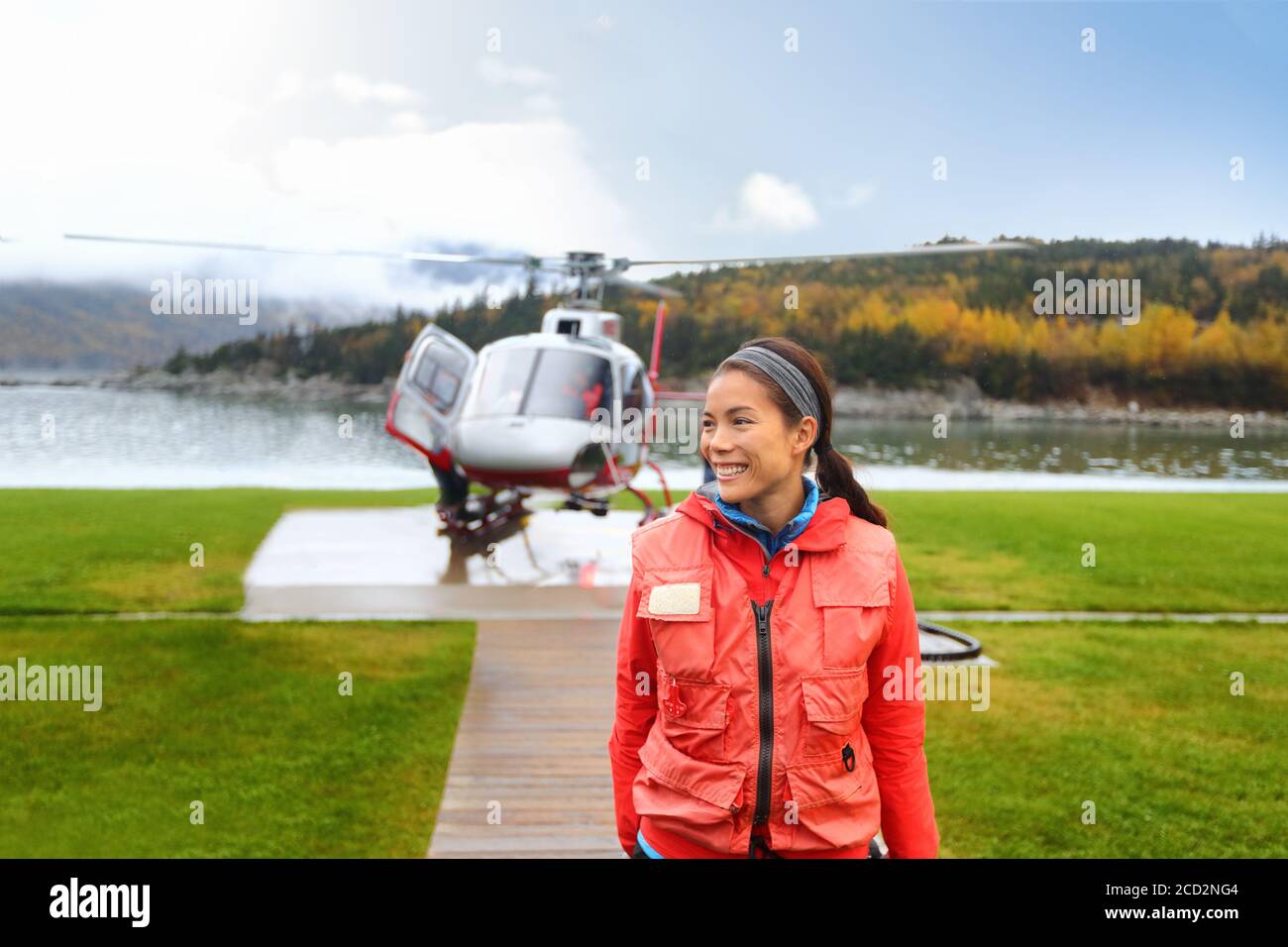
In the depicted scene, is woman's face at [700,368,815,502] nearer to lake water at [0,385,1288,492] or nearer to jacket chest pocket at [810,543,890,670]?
jacket chest pocket at [810,543,890,670]

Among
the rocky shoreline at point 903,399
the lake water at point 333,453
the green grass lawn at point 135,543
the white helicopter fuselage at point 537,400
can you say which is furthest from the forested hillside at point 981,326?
the white helicopter fuselage at point 537,400

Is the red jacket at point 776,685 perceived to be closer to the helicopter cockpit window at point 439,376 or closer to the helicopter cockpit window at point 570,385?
the helicopter cockpit window at point 570,385

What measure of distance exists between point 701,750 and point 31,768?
4659mm

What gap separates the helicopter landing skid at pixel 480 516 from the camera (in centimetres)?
1080

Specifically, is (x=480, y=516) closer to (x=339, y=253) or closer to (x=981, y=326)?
(x=339, y=253)

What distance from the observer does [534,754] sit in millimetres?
4863

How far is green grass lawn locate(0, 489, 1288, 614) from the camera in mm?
9102

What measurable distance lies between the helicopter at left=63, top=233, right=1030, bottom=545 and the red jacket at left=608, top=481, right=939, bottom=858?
23.7 ft

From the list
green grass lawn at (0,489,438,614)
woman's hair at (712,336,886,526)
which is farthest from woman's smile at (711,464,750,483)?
green grass lawn at (0,489,438,614)

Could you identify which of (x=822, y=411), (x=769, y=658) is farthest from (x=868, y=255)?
(x=769, y=658)

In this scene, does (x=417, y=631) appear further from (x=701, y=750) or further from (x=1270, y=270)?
(x=1270, y=270)

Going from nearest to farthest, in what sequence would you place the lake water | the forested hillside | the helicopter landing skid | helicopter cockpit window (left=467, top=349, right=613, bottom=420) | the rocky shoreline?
helicopter cockpit window (left=467, top=349, right=613, bottom=420), the helicopter landing skid, the lake water, the rocky shoreline, the forested hillside

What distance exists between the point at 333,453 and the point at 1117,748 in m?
14.2

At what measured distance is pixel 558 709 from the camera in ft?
18.1
